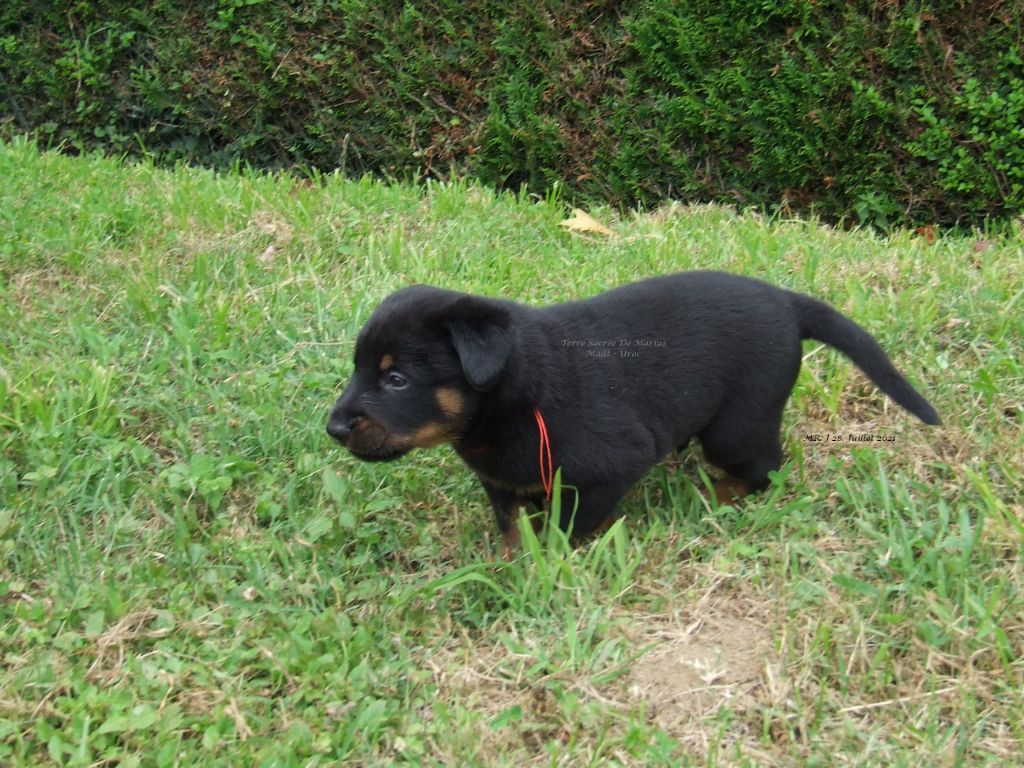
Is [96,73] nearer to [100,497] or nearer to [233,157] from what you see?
[233,157]

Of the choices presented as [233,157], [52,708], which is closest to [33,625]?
[52,708]

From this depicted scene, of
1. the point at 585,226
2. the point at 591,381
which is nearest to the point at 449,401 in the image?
the point at 591,381

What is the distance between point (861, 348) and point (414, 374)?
57.0 inches

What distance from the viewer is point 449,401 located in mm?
3074

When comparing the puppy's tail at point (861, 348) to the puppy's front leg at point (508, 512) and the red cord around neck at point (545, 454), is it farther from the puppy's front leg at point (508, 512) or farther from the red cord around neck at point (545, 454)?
the puppy's front leg at point (508, 512)

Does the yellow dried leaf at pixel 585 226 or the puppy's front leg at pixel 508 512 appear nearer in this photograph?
the puppy's front leg at pixel 508 512

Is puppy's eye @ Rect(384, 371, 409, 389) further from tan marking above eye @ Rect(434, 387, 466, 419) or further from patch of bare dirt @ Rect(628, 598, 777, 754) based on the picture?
patch of bare dirt @ Rect(628, 598, 777, 754)

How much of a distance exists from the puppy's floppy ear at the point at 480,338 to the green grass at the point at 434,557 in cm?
58

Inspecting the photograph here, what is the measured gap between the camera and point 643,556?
327 centimetres

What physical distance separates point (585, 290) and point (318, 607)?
2.10m

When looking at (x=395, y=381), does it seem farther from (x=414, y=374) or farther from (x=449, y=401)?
(x=449, y=401)

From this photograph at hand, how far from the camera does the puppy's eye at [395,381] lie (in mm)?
3057

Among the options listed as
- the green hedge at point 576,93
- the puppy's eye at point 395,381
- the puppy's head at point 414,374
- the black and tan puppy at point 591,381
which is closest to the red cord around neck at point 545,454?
the black and tan puppy at point 591,381

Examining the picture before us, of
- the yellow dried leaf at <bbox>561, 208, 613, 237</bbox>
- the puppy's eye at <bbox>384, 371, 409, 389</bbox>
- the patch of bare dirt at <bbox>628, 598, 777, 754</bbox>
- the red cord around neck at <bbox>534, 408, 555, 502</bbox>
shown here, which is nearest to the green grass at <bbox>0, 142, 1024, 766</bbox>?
the patch of bare dirt at <bbox>628, 598, 777, 754</bbox>
